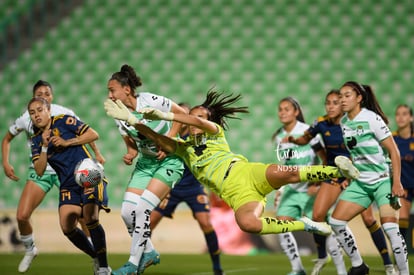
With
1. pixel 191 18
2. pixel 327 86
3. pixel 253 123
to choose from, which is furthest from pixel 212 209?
pixel 191 18

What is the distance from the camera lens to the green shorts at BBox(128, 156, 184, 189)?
246 inches

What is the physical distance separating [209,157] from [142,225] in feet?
2.85

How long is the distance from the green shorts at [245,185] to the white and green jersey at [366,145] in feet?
3.48

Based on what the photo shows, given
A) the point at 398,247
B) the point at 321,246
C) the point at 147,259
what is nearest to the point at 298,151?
the point at 321,246

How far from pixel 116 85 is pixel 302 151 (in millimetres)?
2519

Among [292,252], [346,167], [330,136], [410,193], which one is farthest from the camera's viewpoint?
[410,193]

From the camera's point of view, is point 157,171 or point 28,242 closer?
point 157,171

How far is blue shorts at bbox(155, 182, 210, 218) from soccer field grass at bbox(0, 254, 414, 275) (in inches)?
26.7

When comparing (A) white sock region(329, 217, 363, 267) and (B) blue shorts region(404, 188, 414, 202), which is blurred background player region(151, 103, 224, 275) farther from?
(B) blue shorts region(404, 188, 414, 202)

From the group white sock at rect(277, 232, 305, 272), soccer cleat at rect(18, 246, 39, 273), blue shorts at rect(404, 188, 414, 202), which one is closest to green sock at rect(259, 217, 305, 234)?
white sock at rect(277, 232, 305, 272)

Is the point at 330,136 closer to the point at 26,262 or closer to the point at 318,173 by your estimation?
the point at 318,173

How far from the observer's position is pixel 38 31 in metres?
14.7

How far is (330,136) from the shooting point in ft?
23.9

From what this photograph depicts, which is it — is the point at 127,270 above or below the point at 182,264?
above
